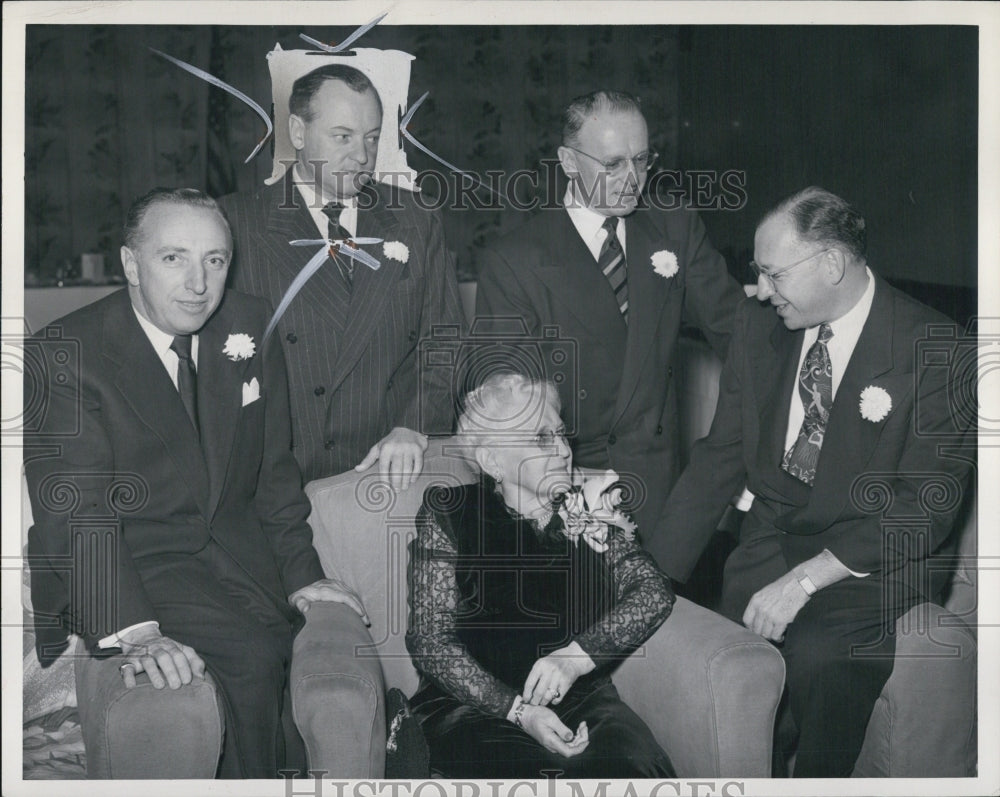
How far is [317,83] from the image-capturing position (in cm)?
290

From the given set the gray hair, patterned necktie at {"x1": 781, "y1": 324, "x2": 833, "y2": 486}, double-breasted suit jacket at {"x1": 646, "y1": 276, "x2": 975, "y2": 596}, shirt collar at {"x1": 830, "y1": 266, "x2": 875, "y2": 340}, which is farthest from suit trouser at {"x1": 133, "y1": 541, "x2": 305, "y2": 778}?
shirt collar at {"x1": 830, "y1": 266, "x2": 875, "y2": 340}

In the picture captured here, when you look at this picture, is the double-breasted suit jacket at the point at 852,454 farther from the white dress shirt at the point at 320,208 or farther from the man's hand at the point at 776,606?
the white dress shirt at the point at 320,208

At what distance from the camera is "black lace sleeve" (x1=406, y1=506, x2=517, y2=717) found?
2.58 m

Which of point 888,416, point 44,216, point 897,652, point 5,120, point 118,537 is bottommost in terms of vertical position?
point 897,652

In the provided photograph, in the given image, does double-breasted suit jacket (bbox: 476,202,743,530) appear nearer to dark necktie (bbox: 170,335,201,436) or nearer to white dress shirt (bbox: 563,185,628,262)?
white dress shirt (bbox: 563,185,628,262)

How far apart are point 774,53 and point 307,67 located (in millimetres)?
1334

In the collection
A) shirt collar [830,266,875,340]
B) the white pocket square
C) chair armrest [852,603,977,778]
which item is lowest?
chair armrest [852,603,977,778]

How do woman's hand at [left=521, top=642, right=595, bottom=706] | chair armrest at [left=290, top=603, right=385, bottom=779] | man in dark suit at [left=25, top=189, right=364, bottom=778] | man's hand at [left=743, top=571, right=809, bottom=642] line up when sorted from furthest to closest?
1. man's hand at [left=743, top=571, right=809, bottom=642]
2. man in dark suit at [left=25, top=189, right=364, bottom=778]
3. woman's hand at [left=521, top=642, right=595, bottom=706]
4. chair armrest at [left=290, top=603, right=385, bottom=779]

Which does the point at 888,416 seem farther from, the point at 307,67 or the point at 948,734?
the point at 307,67

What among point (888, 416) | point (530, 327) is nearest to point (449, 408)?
point (530, 327)

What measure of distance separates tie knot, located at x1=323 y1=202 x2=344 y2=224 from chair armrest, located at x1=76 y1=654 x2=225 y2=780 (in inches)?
50.1

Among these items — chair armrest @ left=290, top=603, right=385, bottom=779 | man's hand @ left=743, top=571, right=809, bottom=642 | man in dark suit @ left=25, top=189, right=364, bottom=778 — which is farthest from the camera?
man's hand @ left=743, top=571, right=809, bottom=642

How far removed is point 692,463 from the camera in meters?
3.02

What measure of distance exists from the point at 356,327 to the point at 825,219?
134cm
